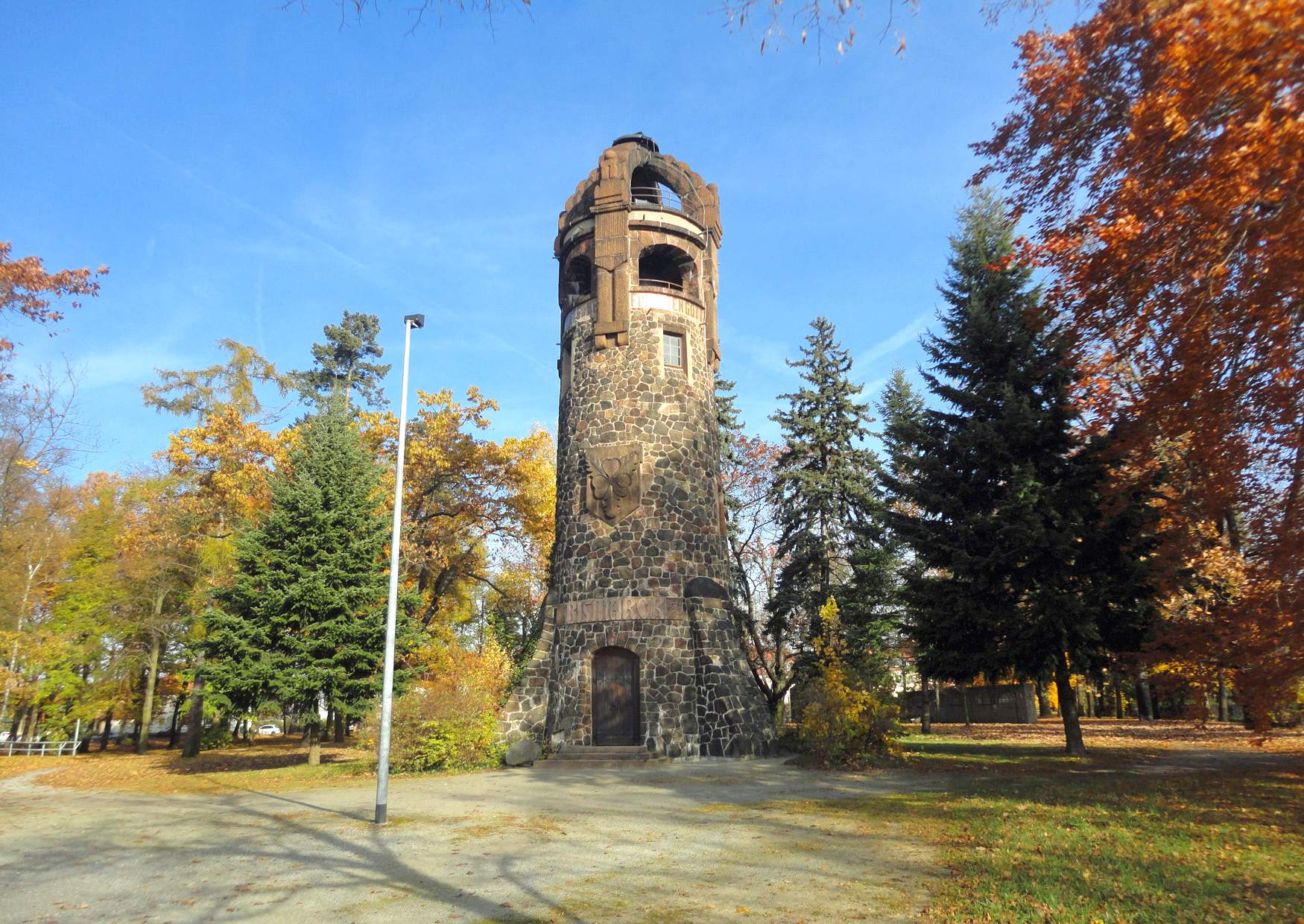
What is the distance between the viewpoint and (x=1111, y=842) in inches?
324

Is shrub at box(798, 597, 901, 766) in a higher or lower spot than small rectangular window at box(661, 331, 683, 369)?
lower

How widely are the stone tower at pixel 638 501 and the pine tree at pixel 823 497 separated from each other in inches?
263

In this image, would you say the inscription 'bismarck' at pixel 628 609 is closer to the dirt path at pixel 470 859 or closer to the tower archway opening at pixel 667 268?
the dirt path at pixel 470 859

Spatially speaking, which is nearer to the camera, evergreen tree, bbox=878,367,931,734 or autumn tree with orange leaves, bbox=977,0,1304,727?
autumn tree with orange leaves, bbox=977,0,1304,727

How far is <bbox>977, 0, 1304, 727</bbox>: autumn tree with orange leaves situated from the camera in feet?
25.1

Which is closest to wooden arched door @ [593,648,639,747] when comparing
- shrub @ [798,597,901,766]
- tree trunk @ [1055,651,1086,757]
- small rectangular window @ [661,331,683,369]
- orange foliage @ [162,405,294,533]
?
shrub @ [798,597,901,766]

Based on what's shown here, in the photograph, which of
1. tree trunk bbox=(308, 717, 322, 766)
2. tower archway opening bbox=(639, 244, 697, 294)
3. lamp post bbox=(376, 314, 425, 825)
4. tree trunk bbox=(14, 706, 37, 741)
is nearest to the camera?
lamp post bbox=(376, 314, 425, 825)

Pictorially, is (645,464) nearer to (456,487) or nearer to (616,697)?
(616,697)

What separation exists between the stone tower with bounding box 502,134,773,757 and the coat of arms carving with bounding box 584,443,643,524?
4 centimetres

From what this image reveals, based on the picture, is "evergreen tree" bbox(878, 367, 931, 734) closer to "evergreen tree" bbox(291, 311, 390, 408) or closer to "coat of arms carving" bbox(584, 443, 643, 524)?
"coat of arms carving" bbox(584, 443, 643, 524)

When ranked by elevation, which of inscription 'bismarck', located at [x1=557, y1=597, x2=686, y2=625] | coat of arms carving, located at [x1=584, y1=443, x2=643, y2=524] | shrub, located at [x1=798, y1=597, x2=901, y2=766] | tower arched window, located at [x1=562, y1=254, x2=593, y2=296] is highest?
tower arched window, located at [x1=562, y1=254, x2=593, y2=296]

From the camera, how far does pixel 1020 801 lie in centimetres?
1089

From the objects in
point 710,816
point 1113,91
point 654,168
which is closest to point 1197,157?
point 1113,91

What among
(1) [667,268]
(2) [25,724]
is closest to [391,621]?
(1) [667,268]
